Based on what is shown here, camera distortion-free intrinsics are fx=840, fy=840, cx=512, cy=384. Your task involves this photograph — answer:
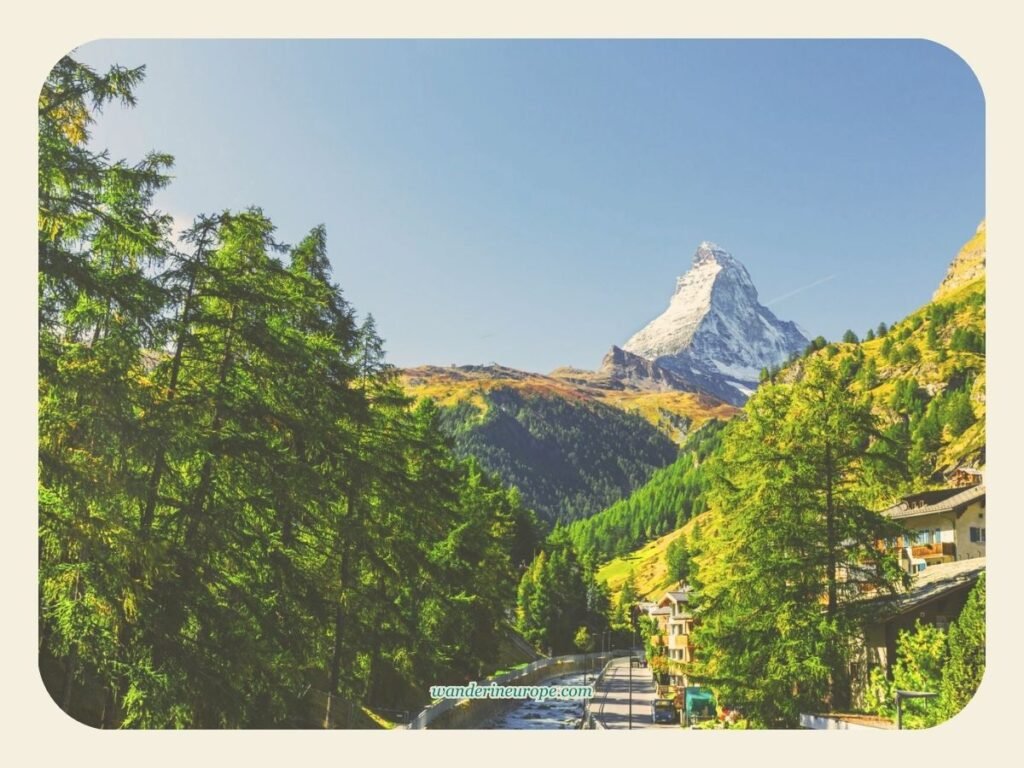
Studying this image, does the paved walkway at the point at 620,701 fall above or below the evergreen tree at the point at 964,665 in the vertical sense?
below

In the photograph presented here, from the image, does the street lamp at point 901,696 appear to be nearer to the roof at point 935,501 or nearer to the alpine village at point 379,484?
the alpine village at point 379,484

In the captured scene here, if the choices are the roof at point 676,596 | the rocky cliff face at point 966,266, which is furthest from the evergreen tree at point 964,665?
the roof at point 676,596

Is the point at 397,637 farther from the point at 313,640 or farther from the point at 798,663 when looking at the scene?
the point at 798,663

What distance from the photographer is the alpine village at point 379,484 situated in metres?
10.9

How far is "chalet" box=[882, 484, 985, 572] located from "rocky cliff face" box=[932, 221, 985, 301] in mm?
4838

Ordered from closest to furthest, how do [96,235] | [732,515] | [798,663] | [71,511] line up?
[71,511] < [96,235] < [798,663] < [732,515]

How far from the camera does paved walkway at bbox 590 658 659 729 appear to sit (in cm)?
1295

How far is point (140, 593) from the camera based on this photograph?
1075cm

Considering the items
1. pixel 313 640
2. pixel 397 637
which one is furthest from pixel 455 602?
pixel 313 640

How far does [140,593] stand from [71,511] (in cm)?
137

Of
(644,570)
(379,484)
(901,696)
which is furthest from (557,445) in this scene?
(644,570)

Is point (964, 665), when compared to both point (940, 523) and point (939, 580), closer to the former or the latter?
point (939, 580)

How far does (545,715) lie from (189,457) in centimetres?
658

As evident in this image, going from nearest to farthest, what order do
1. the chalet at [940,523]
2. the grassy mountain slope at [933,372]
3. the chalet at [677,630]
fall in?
the grassy mountain slope at [933,372], the chalet at [940,523], the chalet at [677,630]
